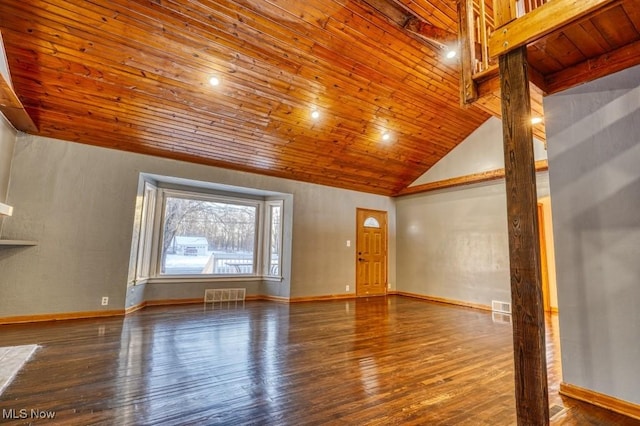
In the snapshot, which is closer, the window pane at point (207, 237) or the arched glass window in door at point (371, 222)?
the window pane at point (207, 237)

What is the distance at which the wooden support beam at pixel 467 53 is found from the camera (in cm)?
274

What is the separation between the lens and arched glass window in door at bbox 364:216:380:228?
7.32 metres

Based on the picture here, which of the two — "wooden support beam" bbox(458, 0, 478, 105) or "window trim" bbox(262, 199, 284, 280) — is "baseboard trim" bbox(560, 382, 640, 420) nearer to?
"wooden support beam" bbox(458, 0, 478, 105)

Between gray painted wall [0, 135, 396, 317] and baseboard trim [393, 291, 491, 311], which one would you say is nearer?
gray painted wall [0, 135, 396, 317]

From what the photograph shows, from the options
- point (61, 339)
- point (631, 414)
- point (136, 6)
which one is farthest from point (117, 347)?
point (631, 414)

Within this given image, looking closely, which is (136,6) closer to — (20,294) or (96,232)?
(96,232)

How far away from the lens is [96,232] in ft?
14.7

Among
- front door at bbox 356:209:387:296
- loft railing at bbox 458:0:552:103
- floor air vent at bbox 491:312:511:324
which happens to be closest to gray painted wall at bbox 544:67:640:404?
loft railing at bbox 458:0:552:103

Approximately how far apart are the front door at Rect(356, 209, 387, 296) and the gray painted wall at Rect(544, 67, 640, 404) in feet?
15.6

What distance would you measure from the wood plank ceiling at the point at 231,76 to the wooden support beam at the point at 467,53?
0.30 m

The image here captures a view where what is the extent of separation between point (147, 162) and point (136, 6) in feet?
8.43

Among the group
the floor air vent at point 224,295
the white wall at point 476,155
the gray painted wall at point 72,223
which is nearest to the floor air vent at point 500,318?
the white wall at point 476,155

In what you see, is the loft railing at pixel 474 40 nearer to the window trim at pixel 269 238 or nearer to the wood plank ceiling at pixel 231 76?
the wood plank ceiling at pixel 231 76

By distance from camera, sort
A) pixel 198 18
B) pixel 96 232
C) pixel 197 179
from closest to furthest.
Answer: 1. pixel 198 18
2. pixel 96 232
3. pixel 197 179
